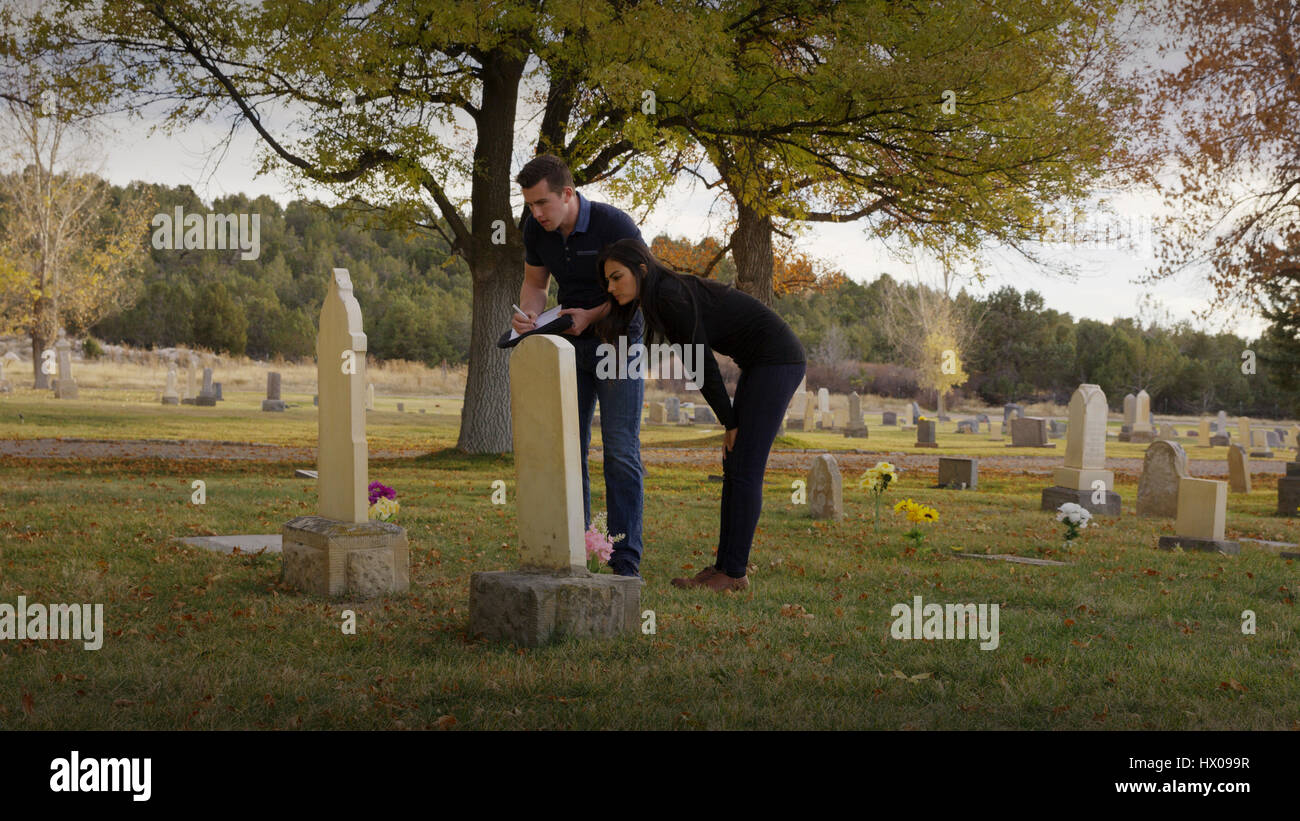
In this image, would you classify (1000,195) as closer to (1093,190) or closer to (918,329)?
(1093,190)

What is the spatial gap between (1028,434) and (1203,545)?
22756 millimetres

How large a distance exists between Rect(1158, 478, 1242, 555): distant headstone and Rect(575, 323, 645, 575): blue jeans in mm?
6370

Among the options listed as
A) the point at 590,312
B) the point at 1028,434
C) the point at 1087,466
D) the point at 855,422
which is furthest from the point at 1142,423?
the point at 590,312

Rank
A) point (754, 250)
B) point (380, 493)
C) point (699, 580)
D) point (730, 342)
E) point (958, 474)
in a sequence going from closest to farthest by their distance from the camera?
A: point (730, 342) → point (699, 580) → point (380, 493) → point (958, 474) → point (754, 250)

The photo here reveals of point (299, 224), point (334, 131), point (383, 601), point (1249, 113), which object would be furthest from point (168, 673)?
point (299, 224)

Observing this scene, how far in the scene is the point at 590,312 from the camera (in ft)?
18.1

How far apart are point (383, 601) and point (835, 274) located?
26885 mm

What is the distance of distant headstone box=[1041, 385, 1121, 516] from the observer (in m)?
13.6

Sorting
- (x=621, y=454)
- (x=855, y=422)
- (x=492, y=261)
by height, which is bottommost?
(x=855, y=422)

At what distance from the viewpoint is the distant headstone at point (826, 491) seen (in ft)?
35.8

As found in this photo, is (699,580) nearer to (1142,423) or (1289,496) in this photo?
(1289,496)

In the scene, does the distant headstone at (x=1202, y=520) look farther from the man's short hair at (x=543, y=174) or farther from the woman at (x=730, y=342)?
the man's short hair at (x=543, y=174)

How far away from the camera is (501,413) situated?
58.5ft

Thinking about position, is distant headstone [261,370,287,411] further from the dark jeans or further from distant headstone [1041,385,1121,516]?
the dark jeans
